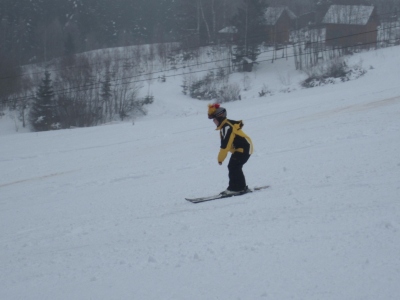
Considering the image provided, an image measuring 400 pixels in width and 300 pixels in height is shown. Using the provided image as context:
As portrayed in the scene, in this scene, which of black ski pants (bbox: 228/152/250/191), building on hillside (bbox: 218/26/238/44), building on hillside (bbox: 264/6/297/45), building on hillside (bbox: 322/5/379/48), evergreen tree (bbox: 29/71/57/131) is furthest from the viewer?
building on hillside (bbox: 264/6/297/45)

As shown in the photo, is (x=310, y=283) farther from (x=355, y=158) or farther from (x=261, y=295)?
(x=355, y=158)

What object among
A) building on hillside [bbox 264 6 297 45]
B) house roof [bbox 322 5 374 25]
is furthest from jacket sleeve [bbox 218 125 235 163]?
building on hillside [bbox 264 6 297 45]

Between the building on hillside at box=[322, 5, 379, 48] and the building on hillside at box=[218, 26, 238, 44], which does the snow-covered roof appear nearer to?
the building on hillside at box=[218, 26, 238, 44]

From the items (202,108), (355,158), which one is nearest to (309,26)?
(202,108)

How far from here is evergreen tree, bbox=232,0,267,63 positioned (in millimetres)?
51900

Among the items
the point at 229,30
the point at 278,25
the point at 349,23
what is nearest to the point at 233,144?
the point at 349,23

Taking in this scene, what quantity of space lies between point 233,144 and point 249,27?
4819cm

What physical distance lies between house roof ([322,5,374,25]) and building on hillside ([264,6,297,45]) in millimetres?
5717

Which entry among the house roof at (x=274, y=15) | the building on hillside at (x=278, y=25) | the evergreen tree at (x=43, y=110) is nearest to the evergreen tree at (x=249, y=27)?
the building on hillside at (x=278, y=25)

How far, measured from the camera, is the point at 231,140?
7.20 meters

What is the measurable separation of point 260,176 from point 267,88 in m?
33.6

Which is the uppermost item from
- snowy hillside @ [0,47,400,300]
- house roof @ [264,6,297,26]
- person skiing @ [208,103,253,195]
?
house roof @ [264,6,297,26]

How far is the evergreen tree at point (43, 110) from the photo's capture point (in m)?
41.7

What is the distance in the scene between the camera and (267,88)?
41.3 meters
